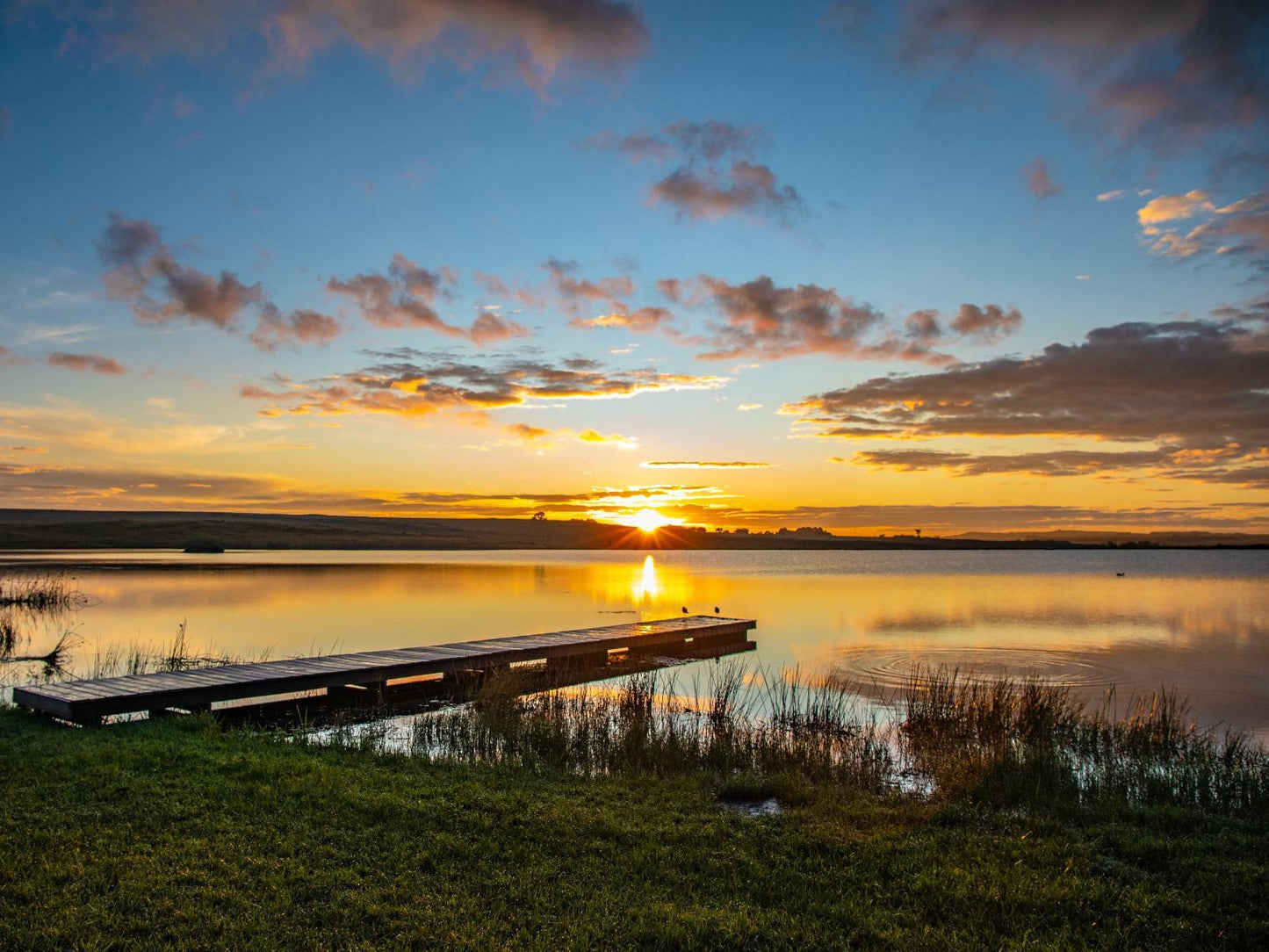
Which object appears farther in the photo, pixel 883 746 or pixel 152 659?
pixel 152 659

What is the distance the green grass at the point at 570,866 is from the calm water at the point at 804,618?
9.97 m

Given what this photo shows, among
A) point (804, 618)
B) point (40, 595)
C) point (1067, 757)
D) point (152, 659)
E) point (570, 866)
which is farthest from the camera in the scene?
point (804, 618)

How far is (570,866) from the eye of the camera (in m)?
5.92

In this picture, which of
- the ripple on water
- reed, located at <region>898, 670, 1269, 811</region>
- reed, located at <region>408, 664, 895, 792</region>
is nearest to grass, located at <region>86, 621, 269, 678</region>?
reed, located at <region>408, 664, 895, 792</region>

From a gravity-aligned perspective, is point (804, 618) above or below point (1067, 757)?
below

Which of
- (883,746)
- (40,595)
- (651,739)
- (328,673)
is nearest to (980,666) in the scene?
(883,746)

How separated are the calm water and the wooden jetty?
4.13m

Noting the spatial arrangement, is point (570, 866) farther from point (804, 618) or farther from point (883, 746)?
point (804, 618)

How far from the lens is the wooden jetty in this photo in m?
11.2

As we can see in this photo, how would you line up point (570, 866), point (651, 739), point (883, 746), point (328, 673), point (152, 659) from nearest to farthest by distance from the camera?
point (570, 866), point (651, 739), point (883, 746), point (328, 673), point (152, 659)

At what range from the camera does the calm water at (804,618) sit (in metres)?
20.5

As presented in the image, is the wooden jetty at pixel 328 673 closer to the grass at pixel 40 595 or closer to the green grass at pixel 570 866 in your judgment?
the green grass at pixel 570 866

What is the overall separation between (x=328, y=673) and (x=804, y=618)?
21347mm

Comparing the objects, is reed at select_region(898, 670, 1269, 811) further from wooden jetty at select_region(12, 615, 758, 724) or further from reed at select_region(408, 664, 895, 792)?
wooden jetty at select_region(12, 615, 758, 724)
